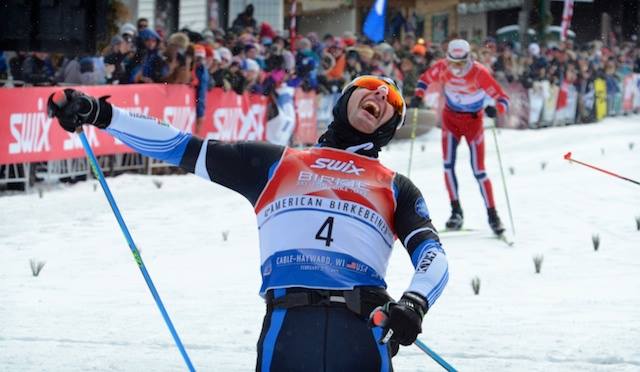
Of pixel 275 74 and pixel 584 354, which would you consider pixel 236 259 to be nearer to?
pixel 584 354

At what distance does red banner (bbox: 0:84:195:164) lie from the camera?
45.4 ft

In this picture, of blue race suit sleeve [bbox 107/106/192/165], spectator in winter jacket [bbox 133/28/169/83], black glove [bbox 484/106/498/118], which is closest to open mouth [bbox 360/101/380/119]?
blue race suit sleeve [bbox 107/106/192/165]

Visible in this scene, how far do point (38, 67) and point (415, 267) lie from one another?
1269cm

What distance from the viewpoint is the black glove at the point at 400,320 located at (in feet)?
11.7

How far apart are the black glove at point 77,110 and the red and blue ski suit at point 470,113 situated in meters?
8.71

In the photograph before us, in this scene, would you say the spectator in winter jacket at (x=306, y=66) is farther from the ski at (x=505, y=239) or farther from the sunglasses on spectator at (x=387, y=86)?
the sunglasses on spectator at (x=387, y=86)

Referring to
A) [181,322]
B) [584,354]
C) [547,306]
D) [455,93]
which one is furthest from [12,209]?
[584,354]

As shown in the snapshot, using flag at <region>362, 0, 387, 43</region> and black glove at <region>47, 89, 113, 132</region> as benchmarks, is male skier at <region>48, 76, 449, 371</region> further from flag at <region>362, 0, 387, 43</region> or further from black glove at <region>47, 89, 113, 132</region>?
flag at <region>362, 0, 387, 43</region>

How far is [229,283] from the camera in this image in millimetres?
9398

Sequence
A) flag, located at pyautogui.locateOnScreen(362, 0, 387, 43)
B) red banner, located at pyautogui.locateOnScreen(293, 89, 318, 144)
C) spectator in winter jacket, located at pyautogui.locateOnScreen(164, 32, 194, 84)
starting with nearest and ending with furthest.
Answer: spectator in winter jacket, located at pyautogui.locateOnScreen(164, 32, 194, 84) → red banner, located at pyautogui.locateOnScreen(293, 89, 318, 144) → flag, located at pyautogui.locateOnScreen(362, 0, 387, 43)

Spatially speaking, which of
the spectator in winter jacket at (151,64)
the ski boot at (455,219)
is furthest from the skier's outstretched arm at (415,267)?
the spectator in winter jacket at (151,64)

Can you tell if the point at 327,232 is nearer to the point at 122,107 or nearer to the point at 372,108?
the point at 372,108

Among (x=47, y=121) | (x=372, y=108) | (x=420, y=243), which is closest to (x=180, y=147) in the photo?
(x=372, y=108)

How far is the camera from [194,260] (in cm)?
1046
